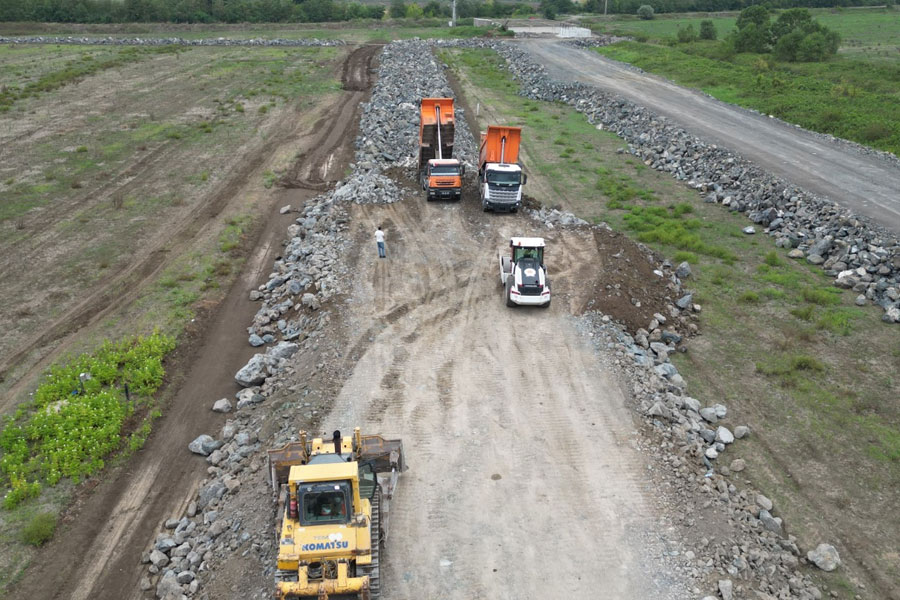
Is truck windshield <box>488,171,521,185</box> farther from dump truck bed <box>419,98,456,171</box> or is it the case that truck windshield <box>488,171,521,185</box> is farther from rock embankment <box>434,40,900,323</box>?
rock embankment <box>434,40,900,323</box>

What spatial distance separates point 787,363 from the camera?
826 inches

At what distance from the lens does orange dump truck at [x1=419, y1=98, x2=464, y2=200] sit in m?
32.2

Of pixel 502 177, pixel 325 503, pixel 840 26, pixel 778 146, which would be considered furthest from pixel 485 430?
pixel 840 26

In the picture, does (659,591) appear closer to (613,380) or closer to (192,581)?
(613,380)

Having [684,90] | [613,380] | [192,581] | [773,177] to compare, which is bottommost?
[192,581]

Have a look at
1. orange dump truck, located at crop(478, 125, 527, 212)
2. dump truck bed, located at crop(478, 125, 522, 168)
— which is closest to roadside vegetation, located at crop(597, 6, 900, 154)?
dump truck bed, located at crop(478, 125, 522, 168)

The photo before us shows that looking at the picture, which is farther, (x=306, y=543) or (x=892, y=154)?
(x=892, y=154)

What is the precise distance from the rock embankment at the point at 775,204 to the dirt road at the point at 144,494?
23.3 meters

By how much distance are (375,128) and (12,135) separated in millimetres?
25490

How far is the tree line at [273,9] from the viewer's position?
11675 centimetres

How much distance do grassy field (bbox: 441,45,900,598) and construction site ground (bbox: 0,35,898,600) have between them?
0.55 ft

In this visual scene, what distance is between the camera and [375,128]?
146 feet

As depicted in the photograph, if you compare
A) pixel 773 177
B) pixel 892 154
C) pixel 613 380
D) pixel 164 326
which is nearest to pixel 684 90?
pixel 892 154

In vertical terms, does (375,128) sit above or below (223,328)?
above
